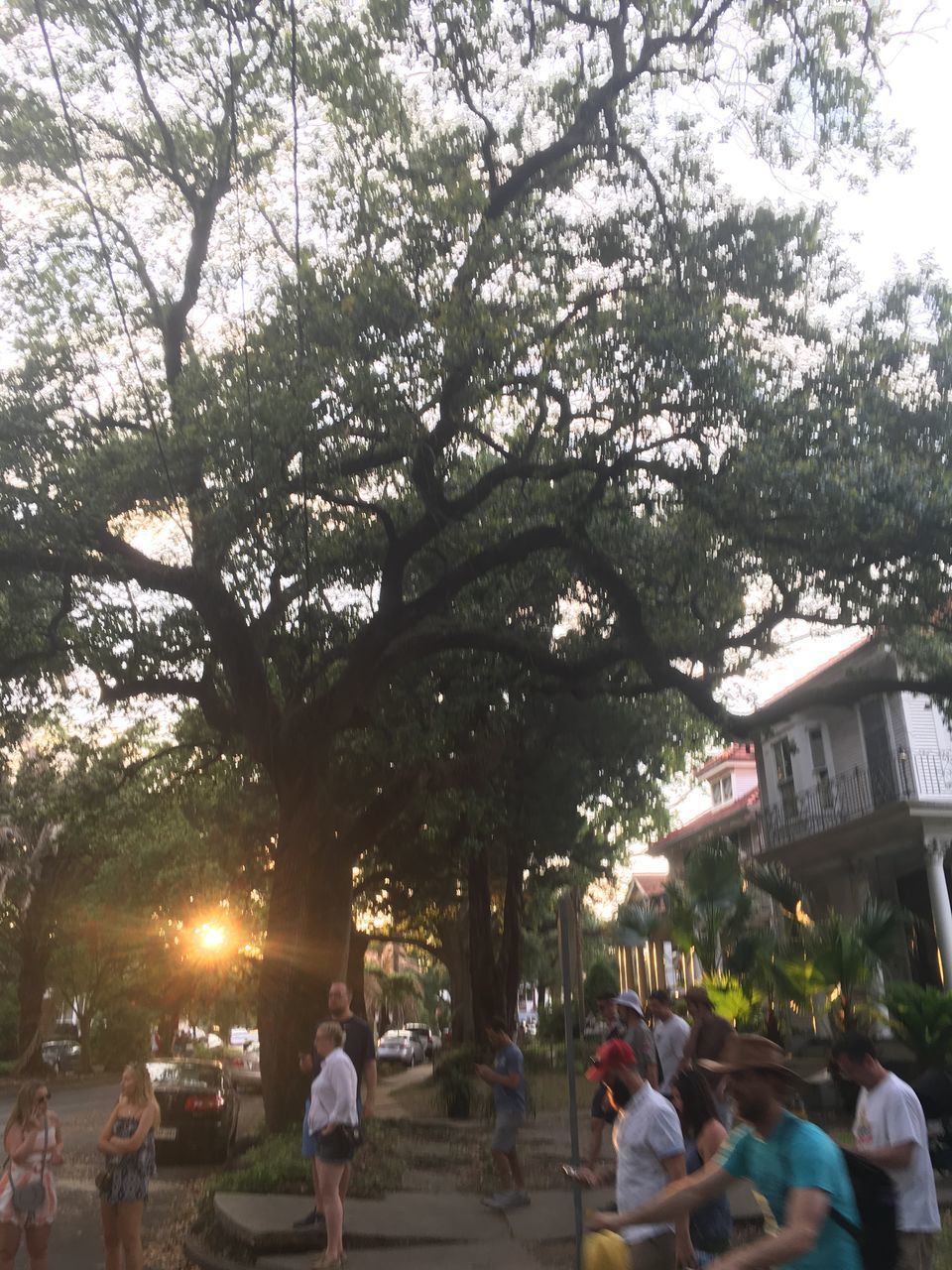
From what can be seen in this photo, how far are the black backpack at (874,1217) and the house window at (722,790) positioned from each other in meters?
34.8

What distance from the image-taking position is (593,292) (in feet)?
41.7

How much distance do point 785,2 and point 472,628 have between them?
7.65 meters

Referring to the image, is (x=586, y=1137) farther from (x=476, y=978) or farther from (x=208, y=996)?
(x=208, y=996)

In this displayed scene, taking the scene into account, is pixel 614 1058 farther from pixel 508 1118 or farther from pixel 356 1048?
pixel 508 1118

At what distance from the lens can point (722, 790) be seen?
38406 mm

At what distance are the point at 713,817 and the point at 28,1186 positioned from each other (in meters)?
30.7

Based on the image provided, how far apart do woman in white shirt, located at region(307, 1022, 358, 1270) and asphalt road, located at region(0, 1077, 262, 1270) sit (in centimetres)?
147

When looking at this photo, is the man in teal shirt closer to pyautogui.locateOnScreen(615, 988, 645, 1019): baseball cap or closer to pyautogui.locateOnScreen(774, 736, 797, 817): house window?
pyautogui.locateOnScreen(615, 988, 645, 1019): baseball cap

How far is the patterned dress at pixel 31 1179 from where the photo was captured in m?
7.04

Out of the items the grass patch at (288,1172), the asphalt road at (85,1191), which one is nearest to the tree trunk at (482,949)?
the asphalt road at (85,1191)

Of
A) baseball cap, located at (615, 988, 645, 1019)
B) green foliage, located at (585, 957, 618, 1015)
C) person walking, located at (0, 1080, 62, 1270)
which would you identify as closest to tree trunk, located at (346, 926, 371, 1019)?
green foliage, located at (585, 957, 618, 1015)

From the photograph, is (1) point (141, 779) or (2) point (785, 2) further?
(1) point (141, 779)

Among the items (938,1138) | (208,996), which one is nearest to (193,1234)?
(938,1138)

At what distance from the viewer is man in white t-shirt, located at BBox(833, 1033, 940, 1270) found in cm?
491
